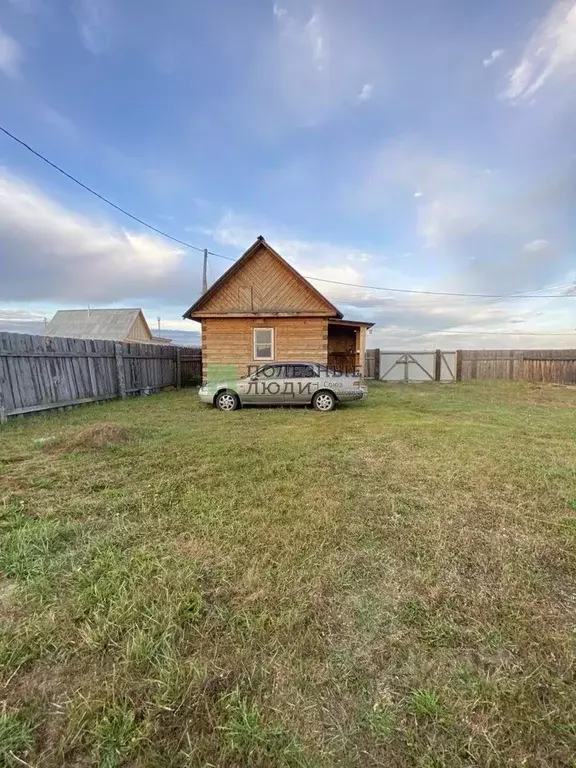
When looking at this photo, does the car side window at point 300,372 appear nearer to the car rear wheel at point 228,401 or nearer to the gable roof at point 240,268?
the car rear wheel at point 228,401

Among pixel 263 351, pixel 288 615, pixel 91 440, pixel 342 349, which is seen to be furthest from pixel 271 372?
pixel 342 349

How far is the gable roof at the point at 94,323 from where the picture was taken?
112 feet

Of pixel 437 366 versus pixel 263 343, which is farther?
pixel 437 366

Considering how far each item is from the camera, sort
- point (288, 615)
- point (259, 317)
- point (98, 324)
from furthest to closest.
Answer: point (98, 324) < point (259, 317) < point (288, 615)

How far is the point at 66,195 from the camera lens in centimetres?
1024

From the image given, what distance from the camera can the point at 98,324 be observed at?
35.1m

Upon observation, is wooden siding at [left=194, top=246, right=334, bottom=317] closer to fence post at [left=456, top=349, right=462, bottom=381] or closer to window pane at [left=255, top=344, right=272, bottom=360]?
window pane at [left=255, top=344, right=272, bottom=360]

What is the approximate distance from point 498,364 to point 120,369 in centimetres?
1915

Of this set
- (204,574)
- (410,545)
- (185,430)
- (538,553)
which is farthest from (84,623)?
(185,430)

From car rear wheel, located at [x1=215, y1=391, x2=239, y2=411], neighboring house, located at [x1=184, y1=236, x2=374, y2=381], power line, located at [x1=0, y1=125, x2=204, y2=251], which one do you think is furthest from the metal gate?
power line, located at [x1=0, y1=125, x2=204, y2=251]

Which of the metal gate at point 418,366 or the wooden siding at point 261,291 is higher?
the wooden siding at point 261,291

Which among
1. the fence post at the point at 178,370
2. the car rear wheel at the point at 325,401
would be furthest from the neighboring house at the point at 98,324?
the car rear wheel at the point at 325,401

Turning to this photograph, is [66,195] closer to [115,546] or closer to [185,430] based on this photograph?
[185,430]

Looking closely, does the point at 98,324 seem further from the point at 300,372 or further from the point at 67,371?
the point at 300,372
